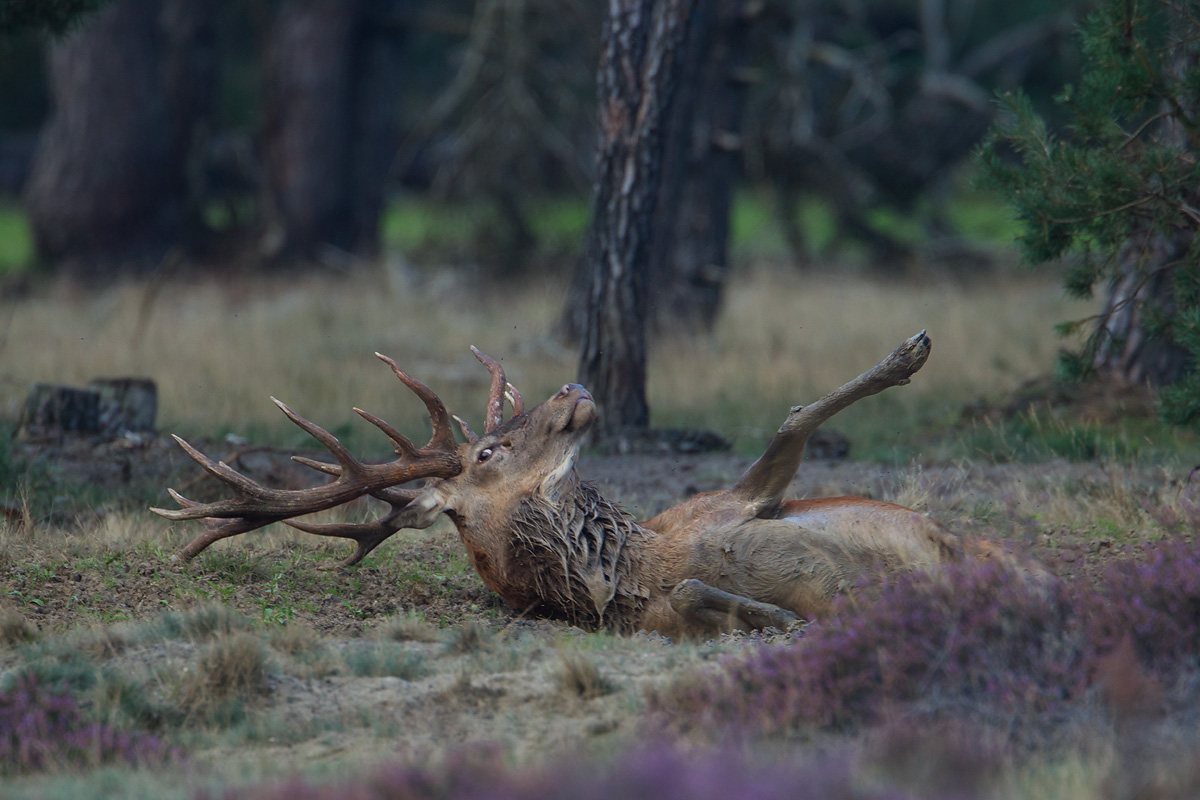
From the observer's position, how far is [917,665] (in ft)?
13.1

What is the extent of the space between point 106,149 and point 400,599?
1442 centimetres

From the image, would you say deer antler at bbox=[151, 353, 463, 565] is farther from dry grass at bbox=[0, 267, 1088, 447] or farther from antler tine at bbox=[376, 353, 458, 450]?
dry grass at bbox=[0, 267, 1088, 447]

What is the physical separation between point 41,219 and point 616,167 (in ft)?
41.6

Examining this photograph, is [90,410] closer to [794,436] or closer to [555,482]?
[555,482]

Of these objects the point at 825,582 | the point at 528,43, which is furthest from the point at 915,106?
the point at 825,582

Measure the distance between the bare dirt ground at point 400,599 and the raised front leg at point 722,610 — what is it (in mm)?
215

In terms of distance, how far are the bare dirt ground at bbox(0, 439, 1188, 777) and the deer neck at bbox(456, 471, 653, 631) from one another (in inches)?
5.5

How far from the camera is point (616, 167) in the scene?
8414mm

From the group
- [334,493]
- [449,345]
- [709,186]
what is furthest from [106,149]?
[334,493]

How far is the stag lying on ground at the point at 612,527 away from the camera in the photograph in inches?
203

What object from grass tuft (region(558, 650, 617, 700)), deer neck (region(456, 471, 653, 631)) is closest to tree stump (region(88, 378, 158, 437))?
deer neck (region(456, 471, 653, 631))

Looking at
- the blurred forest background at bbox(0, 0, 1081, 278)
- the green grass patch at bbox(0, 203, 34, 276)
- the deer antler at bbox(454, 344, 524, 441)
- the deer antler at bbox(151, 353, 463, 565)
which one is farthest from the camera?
Answer: the green grass patch at bbox(0, 203, 34, 276)

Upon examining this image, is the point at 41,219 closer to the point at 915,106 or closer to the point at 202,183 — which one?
the point at 202,183

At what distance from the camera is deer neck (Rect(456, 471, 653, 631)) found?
531cm
